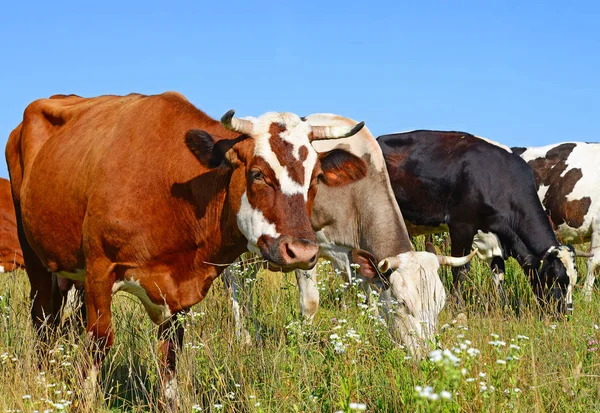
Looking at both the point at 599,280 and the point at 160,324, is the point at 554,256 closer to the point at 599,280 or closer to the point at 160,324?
the point at 599,280

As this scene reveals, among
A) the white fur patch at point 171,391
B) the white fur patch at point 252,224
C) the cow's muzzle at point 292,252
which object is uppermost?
the white fur patch at point 252,224

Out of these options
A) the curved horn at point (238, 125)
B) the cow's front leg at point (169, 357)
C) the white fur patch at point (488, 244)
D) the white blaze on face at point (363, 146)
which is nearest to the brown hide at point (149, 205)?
the curved horn at point (238, 125)

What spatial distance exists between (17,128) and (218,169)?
3.23 meters

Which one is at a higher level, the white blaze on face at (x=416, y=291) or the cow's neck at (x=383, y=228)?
the cow's neck at (x=383, y=228)

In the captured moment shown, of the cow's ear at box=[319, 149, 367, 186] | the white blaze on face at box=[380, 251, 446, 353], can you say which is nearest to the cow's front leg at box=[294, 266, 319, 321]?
the white blaze on face at box=[380, 251, 446, 353]

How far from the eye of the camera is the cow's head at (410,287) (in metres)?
6.39

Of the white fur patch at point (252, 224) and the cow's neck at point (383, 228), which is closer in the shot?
the white fur patch at point (252, 224)

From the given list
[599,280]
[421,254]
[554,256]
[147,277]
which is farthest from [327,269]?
[147,277]

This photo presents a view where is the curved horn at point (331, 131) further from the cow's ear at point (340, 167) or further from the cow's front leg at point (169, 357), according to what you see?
the cow's front leg at point (169, 357)

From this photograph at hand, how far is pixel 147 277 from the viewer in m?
5.45

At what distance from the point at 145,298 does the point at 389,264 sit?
7.57 feet

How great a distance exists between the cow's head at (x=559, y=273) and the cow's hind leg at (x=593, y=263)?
24 cm

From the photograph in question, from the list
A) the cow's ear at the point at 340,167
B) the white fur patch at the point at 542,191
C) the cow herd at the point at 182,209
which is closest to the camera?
the cow herd at the point at 182,209

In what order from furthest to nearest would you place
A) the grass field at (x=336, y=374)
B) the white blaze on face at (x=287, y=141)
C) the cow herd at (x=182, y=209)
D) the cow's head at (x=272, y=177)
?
the cow herd at (x=182, y=209) < the white blaze on face at (x=287, y=141) < the cow's head at (x=272, y=177) < the grass field at (x=336, y=374)
